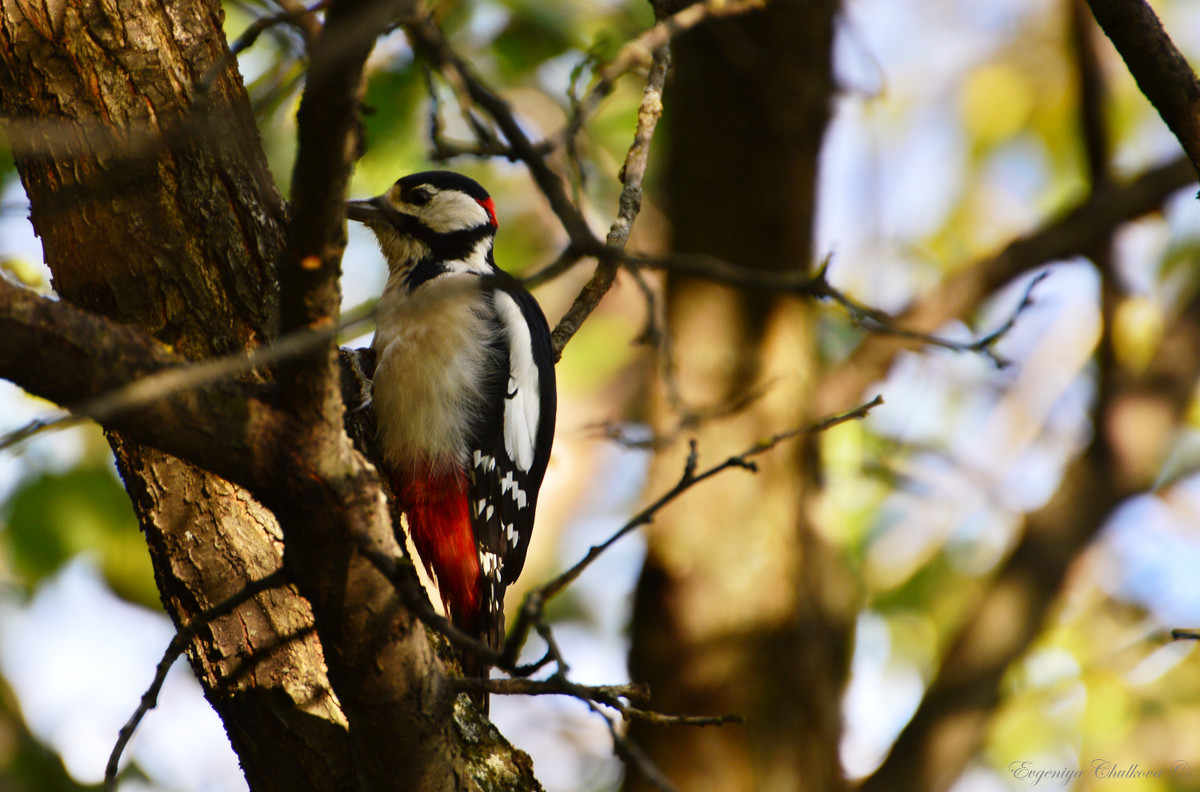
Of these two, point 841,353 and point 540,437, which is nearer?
point 540,437

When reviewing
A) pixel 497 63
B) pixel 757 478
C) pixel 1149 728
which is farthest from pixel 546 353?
pixel 1149 728

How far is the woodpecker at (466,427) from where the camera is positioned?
8.67ft

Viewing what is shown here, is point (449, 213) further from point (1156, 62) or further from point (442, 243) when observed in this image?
point (1156, 62)

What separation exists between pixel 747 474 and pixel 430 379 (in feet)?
4.74

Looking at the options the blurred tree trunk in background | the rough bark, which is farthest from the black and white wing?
the blurred tree trunk in background

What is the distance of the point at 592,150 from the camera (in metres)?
3.92

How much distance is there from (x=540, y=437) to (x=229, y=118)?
130 centimetres

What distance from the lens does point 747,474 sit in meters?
3.70

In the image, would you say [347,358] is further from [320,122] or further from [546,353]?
[320,122]

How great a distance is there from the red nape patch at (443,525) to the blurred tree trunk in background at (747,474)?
1253mm

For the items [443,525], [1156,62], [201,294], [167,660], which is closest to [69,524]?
[443,525]

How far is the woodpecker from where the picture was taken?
264cm

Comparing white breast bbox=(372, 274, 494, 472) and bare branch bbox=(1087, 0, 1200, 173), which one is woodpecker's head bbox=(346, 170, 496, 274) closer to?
white breast bbox=(372, 274, 494, 472)

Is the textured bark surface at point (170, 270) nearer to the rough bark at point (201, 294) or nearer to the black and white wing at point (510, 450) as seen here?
the rough bark at point (201, 294)
